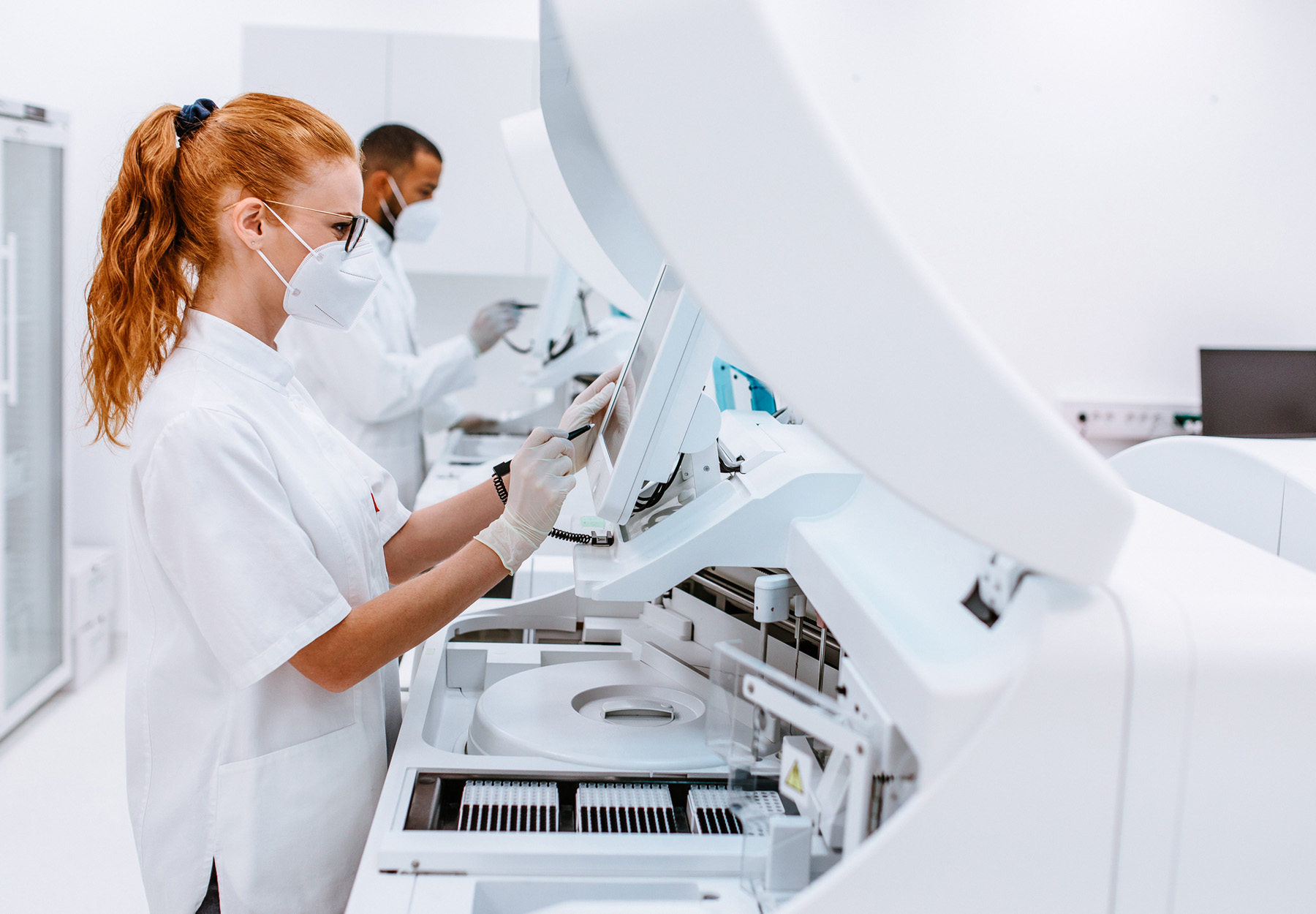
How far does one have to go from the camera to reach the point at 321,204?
1.12m

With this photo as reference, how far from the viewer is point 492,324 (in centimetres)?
314

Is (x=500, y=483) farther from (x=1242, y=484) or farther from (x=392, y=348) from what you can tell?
(x=392, y=348)

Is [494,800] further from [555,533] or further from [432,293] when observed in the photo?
[432,293]

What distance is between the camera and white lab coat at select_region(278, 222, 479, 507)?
2.64 meters

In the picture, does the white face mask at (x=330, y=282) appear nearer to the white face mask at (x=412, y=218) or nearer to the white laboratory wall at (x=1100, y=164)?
the white face mask at (x=412, y=218)

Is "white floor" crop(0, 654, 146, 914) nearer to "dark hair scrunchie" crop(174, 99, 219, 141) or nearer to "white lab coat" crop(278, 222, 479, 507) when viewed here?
"white lab coat" crop(278, 222, 479, 507)

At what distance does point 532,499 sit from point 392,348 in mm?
1985

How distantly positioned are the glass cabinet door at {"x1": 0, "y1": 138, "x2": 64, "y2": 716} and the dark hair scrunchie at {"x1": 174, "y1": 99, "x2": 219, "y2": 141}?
2163mm

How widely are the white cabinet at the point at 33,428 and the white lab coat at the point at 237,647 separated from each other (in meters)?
2.14

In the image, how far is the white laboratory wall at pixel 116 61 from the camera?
10.7 ft

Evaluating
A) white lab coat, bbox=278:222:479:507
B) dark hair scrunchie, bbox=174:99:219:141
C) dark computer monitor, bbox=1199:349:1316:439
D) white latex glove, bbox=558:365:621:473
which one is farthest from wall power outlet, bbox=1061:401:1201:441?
dark hair scrunchie, bbox=174:99:219:141

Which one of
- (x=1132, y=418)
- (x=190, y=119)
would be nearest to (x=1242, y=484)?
(x=190, y=119)

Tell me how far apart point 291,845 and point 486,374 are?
3.44 meters

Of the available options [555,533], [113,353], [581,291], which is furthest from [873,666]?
[581,291]
